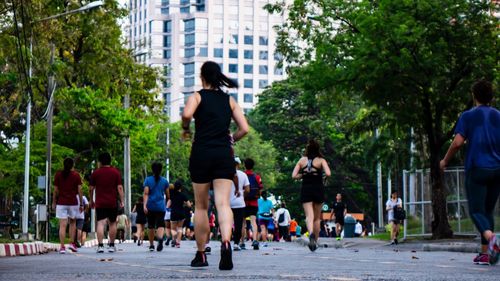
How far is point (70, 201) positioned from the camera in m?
21.5

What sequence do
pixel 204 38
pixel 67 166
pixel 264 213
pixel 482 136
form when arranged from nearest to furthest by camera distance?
pixel 482 136 < pixel 67 166 < pixel 264 213 < pixel 204 38

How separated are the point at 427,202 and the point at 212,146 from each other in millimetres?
25994

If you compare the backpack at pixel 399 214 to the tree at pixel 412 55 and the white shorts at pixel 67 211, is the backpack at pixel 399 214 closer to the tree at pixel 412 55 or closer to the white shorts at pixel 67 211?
the tree at pixel 412 55

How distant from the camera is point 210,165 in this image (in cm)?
1081

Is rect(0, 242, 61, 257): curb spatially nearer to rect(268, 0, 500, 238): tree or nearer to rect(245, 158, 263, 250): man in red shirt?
rect(245, 158, 263, 250): man in red shirt

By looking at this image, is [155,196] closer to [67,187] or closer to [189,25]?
[67,187]

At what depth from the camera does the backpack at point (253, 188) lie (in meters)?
22.4

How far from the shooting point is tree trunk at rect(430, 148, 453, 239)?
3328 cm

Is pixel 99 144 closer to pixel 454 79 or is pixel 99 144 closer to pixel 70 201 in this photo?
pixel 454 79

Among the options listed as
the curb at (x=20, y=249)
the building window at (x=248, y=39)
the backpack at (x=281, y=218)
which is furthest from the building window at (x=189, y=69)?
the curb at (x=20, y=249)

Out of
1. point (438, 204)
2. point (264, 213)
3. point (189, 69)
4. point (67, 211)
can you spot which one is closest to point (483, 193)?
point (67, 211)

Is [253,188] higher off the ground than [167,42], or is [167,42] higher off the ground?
[167,42]

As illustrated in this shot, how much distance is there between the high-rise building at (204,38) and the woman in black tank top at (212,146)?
160 m

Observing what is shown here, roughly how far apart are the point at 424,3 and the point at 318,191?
1199cm
